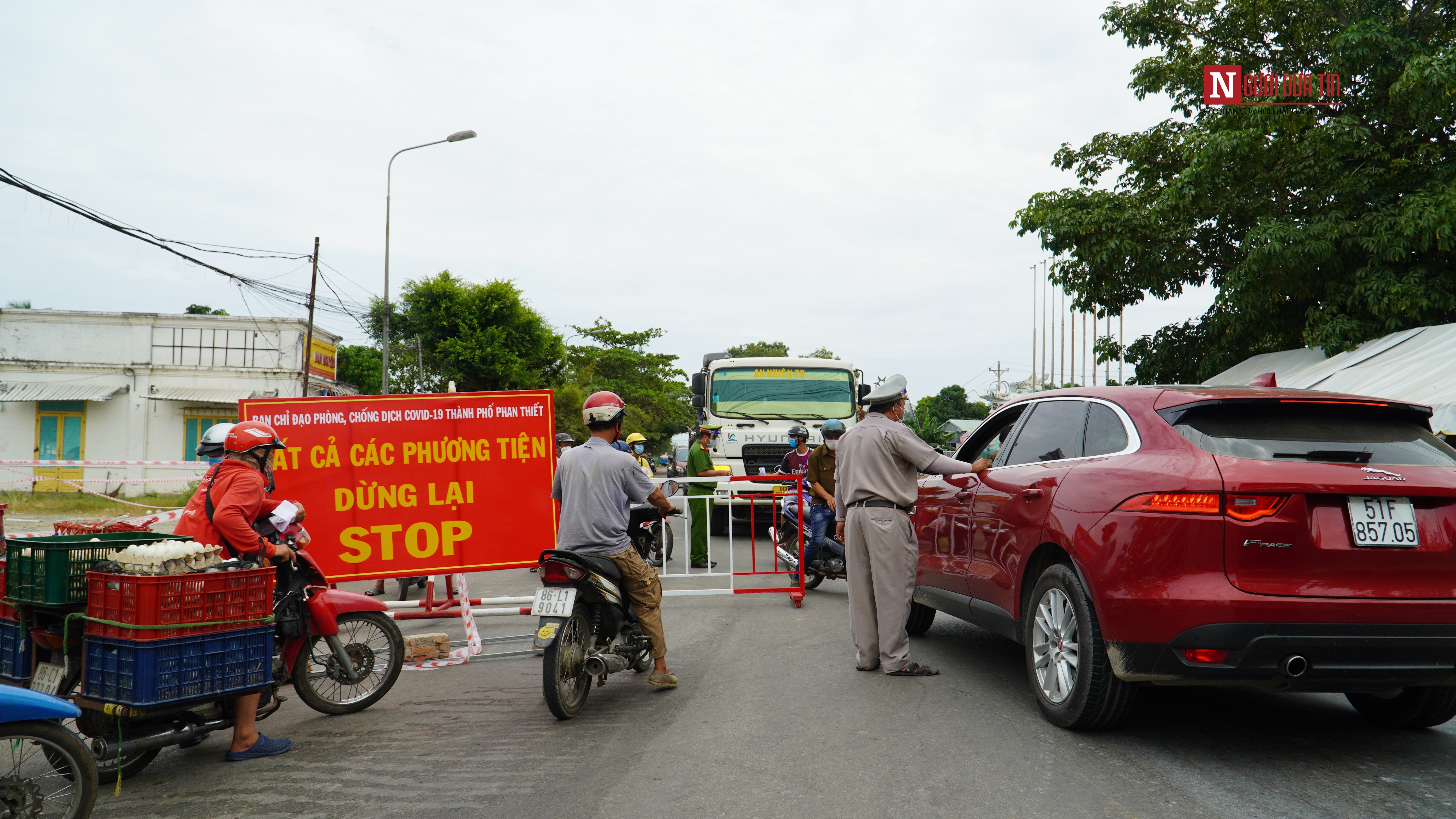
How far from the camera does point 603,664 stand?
539 cm

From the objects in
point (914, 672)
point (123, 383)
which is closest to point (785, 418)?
point (914, 672)

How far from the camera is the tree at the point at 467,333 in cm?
4166

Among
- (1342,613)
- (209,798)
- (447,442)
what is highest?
(447,442)

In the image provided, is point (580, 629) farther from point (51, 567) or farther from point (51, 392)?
point (51, 392)

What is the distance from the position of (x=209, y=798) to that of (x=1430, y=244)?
610 inches

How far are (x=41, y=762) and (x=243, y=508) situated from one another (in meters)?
1.66

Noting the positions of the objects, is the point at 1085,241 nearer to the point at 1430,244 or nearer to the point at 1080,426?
the point at 1430,244

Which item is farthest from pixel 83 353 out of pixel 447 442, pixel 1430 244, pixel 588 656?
pixel 1430 244

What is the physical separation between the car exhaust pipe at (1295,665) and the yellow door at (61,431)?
37.5 metres

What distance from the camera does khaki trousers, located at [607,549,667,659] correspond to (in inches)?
225

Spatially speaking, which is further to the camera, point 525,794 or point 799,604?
point 799,604

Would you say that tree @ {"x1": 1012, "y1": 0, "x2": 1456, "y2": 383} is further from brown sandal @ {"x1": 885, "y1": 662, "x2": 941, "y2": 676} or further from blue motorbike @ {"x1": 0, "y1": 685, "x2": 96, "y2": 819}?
blue motorbike @ {"x1": 0, "y1": 685, "x2": 96, "y2": 819}

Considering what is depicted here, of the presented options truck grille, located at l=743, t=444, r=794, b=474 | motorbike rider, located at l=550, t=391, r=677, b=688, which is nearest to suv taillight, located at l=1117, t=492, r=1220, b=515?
motorbike rider, located at l=550, t=391, r=677, b=688

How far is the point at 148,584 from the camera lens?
4.01m
